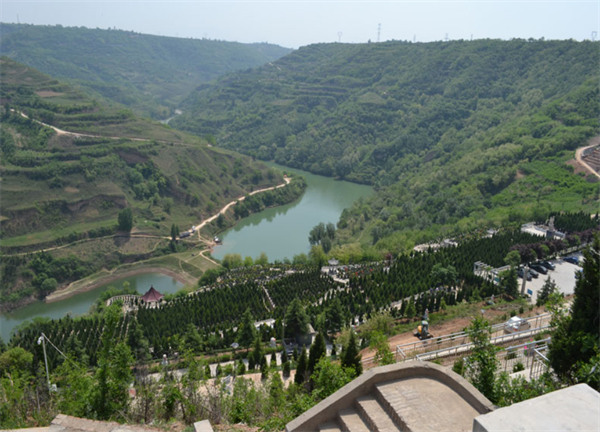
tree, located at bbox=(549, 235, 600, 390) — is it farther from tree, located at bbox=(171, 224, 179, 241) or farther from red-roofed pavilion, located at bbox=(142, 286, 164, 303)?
tree, located at bbox=(171, 224, 179, 241)

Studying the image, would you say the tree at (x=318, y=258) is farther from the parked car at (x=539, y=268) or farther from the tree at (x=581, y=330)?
the tree at (x=581, y=330)

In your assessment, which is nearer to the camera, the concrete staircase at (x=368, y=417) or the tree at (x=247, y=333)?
the concrete staircase at (x=368, y=417)

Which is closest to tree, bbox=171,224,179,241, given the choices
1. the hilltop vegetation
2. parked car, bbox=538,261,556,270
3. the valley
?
the valley

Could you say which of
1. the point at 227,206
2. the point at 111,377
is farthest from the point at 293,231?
the point at 111,377

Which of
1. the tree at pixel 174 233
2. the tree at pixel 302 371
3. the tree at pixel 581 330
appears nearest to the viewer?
the tree at pixel 581 330

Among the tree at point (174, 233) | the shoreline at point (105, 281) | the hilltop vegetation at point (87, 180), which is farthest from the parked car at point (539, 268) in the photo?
the tree at point (174, 233)

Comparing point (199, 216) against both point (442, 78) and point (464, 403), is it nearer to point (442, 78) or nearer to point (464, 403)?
point (464, 403)
